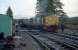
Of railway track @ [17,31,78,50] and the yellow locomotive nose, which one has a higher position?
the yellow locomotive nose

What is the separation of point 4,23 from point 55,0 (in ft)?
172

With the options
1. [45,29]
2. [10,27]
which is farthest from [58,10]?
[10,27]

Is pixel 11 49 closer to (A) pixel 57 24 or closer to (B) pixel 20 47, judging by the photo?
(B) pixel 20 47

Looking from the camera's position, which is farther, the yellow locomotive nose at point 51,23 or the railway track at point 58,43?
the yellow locomotive nose at point 51,23

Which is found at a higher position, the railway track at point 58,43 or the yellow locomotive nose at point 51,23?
the yellow locomotive nose at point 51,23

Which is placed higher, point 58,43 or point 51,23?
point 51,23

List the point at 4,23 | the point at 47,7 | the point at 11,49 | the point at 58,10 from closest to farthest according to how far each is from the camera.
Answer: the point at 11,49 → the point at 4,23 → the point at 47,7 → the point at 58,10

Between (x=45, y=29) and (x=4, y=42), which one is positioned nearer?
(x=4, y=42)

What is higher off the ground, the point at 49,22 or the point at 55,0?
the point at 55,0

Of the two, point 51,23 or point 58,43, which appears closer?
point 58,43

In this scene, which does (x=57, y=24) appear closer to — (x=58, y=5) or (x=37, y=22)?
(x=37, y=22)

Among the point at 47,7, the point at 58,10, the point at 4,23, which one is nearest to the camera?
the point at 4,23

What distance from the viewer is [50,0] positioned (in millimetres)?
60438

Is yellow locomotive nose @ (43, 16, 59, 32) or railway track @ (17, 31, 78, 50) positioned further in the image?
yellow locomotive nose @ (43, 16, 59, 32)
